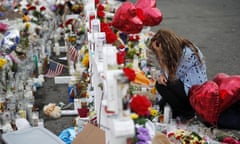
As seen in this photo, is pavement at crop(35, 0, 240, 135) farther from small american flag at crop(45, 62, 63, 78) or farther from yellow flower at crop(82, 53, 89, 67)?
yellow flower at crop(82, 53, 89, 67)

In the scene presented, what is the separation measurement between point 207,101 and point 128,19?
1.32m

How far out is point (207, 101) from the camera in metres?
3.02

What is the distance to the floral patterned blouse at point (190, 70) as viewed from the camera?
361cm

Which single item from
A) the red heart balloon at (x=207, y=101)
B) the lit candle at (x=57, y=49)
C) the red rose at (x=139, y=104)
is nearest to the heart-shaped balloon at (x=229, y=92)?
the red heart balloon at (x=207, y=101)

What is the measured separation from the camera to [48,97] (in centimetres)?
491

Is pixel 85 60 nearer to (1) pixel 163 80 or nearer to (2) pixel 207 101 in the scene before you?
(1) pixel 163 80

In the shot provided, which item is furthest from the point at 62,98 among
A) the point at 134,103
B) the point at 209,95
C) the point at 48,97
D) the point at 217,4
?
the point at 217,4

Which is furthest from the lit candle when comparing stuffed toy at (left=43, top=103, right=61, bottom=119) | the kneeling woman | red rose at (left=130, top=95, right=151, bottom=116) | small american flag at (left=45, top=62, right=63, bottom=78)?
red rose at (left=130, top=95, right=151, bottom=116)

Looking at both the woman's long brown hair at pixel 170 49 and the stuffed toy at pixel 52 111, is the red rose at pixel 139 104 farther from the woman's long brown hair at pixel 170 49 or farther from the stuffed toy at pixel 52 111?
the stuffed toy at pixel 52 111

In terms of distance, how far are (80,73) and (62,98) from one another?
47 centimetres

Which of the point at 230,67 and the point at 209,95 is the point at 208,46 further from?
the point at 209,95

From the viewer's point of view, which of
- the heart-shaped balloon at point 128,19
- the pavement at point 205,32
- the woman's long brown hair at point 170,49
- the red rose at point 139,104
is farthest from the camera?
the pavement at point 205,32

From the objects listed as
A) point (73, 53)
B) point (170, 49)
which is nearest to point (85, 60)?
point (73, 53)

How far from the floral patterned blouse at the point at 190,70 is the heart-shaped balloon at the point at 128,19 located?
638 mm
